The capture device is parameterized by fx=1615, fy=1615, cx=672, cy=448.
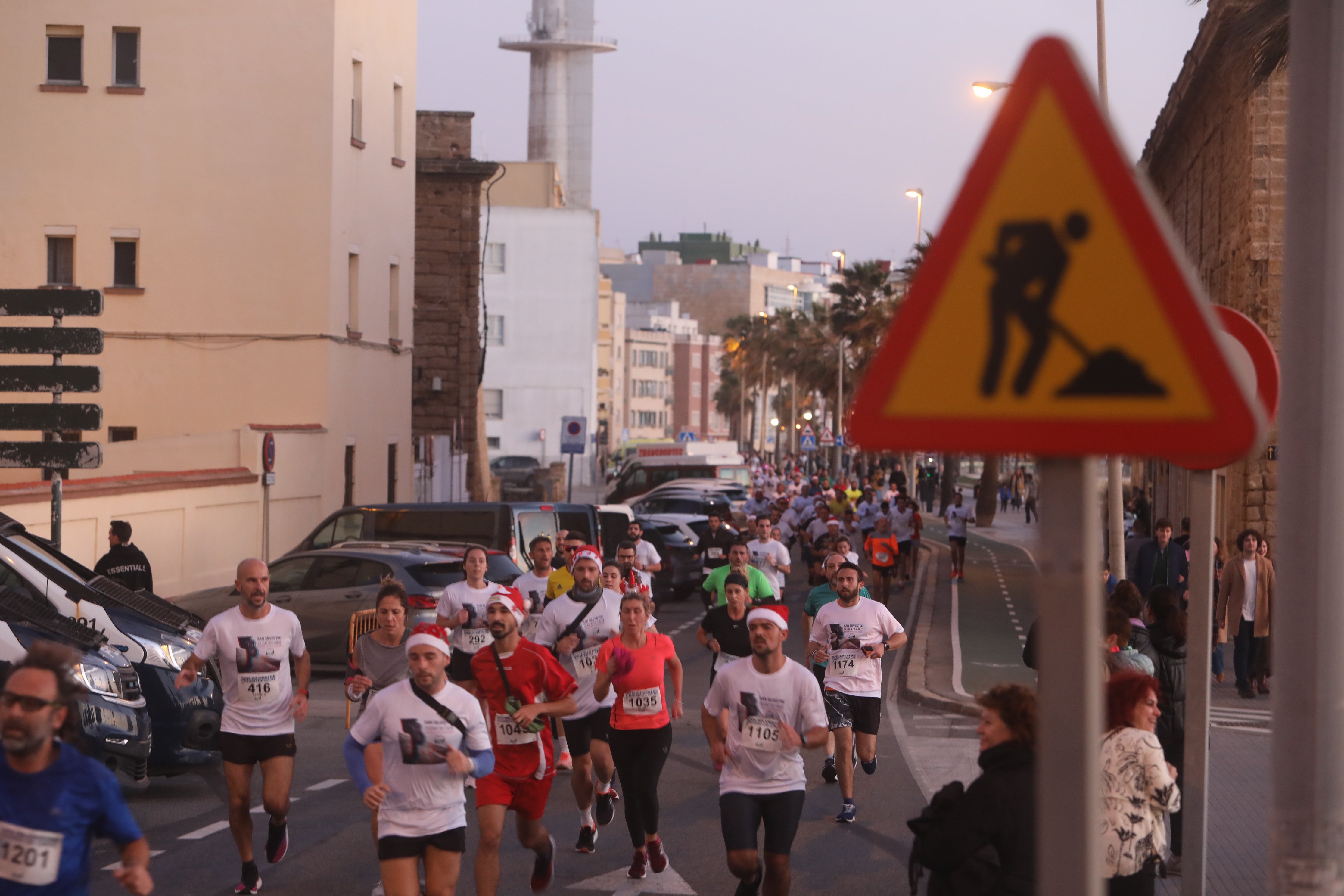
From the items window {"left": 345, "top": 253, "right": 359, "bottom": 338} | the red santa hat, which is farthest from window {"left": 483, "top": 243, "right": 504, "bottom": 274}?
the red santa hat

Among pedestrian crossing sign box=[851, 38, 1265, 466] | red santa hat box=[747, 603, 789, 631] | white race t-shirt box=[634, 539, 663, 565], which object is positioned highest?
pedestrian crossing sign box=[851, 38, 1265, 466]

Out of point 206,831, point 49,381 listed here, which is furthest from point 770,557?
point 206,831

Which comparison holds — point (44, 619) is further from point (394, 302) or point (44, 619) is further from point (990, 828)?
point (394, 302)

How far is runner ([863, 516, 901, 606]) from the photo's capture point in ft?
85.3

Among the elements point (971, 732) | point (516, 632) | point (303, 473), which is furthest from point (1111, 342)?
point (303, 473)

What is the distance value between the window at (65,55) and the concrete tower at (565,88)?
275 ft

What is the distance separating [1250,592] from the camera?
1800 centimetres

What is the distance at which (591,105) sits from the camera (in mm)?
122438

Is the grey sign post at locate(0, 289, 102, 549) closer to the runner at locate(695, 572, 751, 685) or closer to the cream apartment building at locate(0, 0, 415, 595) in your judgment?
the runner at locate(695, 572, 751, 685)

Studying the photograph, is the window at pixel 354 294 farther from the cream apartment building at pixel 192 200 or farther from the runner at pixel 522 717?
the runner at pixel 522 717

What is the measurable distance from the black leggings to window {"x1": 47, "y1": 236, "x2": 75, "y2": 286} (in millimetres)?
24950

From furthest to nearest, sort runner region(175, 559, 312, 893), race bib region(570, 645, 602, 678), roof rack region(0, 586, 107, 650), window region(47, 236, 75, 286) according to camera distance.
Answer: window region(47, 236, 75, 286)
race bib region(570, 645, 602, 678)
roof rack region(0, 586, 107, 650)
runner region(175, 559, 312, 893)

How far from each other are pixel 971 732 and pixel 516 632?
24.8 feet

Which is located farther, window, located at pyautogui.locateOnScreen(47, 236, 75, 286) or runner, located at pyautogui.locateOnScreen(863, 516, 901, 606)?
window, located at pyautogui.locateOnScreen(47, 236, 75, 286)
